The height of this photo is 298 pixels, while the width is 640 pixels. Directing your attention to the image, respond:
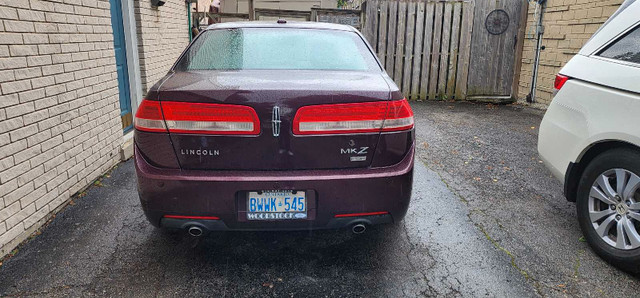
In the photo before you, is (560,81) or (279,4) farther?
(279,4)

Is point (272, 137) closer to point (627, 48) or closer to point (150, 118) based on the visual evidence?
point (150, 118)

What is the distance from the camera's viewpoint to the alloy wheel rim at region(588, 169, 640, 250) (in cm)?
274

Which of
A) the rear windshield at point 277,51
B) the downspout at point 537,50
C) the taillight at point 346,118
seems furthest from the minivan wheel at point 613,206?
the downspout at point 537,50

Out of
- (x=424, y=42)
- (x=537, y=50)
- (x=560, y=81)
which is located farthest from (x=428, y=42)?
(x=560, y=81)

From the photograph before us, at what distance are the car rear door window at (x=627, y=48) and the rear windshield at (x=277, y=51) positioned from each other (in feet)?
5.16

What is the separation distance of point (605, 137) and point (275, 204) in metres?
2.12

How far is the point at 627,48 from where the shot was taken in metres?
2.91

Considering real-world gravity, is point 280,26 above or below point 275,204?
above

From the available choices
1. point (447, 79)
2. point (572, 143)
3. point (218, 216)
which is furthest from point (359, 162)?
point (447, 79)

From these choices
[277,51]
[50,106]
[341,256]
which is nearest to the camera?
[341,256]

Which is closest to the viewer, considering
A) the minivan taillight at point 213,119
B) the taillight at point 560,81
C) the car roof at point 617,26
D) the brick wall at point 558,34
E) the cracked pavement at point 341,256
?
the minivan taillight at point 213,119

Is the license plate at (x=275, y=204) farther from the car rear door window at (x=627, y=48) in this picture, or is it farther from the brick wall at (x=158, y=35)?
the brick wall at (x=158, y=35)

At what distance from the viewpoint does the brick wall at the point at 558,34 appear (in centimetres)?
733

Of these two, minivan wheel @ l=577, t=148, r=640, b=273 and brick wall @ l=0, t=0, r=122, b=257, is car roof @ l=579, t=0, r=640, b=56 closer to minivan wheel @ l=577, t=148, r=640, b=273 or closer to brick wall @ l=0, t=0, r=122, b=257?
minivan wheel @ l=577, t=148, r=640, b=273
